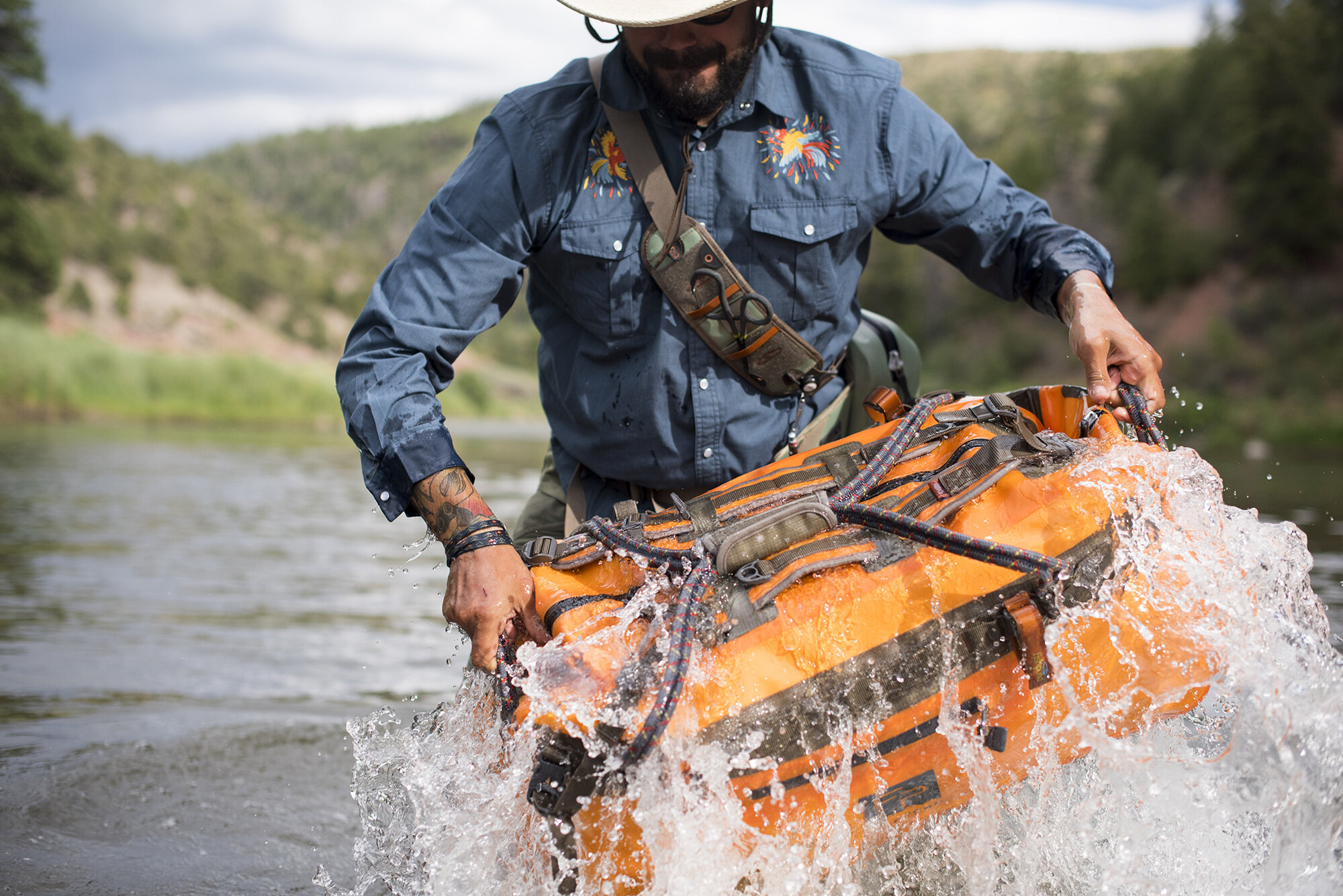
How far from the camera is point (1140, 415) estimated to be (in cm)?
231

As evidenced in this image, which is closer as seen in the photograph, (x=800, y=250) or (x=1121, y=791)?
(x=1121, y=791)

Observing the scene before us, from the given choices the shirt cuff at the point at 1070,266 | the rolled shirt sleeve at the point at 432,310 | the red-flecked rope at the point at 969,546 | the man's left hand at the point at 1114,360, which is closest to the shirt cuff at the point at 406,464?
the rolled shirt sleeve at the point at 432,310

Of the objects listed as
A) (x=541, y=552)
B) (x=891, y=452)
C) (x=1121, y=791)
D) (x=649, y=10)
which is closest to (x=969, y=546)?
(x=891, y=452)

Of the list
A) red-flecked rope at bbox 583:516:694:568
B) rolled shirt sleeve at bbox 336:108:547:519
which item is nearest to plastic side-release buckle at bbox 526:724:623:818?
red-flecked rope at bbox 583:516:694:568

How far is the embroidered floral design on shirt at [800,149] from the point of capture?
105 inches

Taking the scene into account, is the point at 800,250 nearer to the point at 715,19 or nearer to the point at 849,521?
the point at 715,19

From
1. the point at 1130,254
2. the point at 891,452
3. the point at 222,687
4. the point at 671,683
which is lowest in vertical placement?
the point at 671,683

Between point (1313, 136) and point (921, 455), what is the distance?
161 ft

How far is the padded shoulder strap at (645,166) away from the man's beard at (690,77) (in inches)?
3.3

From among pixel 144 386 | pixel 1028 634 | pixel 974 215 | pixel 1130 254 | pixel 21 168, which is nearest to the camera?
pixel 1028 634

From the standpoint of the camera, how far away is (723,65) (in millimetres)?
2561

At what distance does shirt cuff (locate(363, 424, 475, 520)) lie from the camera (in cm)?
224

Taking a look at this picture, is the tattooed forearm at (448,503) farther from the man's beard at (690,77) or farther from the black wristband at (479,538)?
the man's beard at (690,77)

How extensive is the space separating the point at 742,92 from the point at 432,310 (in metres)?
0.95
